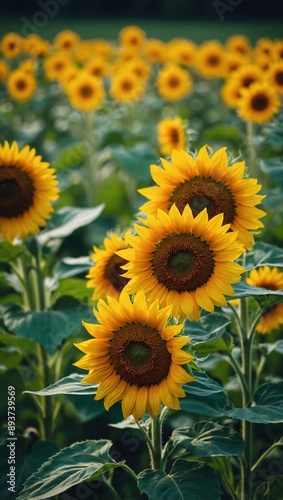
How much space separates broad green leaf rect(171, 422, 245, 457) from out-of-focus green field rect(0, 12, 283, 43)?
1102 centimetres

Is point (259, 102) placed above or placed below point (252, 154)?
above

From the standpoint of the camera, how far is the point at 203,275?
4.78 ft

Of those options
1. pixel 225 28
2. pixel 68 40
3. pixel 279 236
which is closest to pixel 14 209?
pixel 279 236

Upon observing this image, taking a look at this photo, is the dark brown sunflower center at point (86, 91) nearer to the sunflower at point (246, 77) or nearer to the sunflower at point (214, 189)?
the sunflower at point (246, 77)

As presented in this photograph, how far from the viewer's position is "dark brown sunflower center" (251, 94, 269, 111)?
3.42m

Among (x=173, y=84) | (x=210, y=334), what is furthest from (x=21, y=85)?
(x=210, y=334)

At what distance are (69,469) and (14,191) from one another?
2.89ft

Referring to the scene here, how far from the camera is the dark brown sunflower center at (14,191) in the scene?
2033 mm

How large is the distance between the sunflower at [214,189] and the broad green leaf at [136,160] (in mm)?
1693

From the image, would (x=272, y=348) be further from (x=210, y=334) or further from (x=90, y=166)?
(x=90, y=166)

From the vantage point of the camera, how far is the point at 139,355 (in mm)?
1427

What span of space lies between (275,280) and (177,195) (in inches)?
20.4

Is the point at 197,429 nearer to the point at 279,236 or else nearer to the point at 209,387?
the point at 209,387

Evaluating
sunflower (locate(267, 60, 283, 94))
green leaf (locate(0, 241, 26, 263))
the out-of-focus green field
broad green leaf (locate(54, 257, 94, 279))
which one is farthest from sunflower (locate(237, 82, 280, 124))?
the out-of-focus green field
